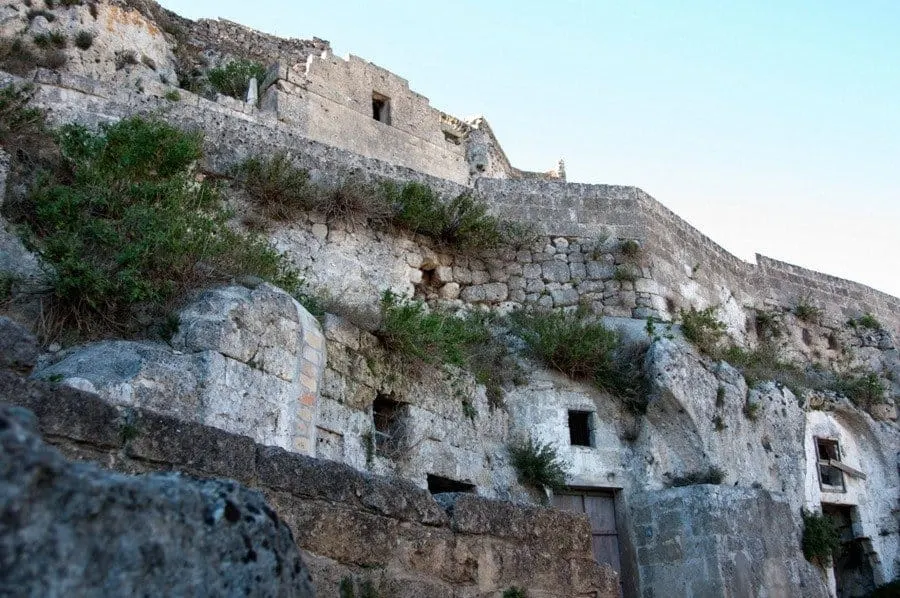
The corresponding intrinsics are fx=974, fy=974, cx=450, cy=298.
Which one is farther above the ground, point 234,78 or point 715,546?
point 234,78

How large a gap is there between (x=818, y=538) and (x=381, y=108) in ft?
36.6

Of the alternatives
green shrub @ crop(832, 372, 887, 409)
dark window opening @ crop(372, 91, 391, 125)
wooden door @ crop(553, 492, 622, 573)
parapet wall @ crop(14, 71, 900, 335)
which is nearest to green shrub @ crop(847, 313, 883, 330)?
parapet wall @ crop(14, 71, 900, 335)

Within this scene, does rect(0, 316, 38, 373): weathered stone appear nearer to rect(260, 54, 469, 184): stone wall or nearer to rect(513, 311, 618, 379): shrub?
rect(513, 311, 618, 379): shrub

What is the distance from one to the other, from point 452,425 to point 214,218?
2.89 meters

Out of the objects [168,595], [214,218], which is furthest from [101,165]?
[168,595]

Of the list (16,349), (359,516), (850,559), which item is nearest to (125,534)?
(16,349)

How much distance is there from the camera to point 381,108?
1809 cm

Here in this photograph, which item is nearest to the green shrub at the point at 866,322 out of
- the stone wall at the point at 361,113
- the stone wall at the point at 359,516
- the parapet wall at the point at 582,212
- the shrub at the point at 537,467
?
the parapet wall at the point at 582,212

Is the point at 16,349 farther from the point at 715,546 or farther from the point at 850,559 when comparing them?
the point at 850,559

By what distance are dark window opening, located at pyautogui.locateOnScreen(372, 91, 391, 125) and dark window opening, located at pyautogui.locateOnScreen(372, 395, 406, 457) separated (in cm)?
1023

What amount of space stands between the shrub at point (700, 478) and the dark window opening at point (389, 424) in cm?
311

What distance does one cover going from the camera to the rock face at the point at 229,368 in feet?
18.5

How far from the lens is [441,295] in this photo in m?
11.2

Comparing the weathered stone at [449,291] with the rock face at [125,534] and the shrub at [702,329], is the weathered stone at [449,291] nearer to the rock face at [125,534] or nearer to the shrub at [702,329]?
the shrub at [702,329]
